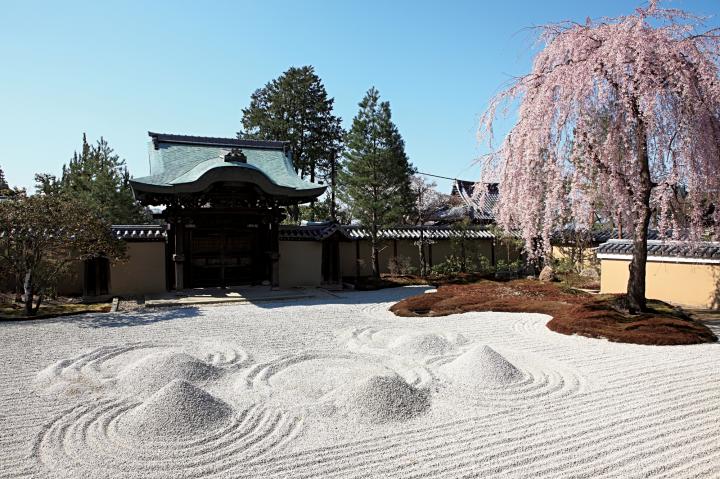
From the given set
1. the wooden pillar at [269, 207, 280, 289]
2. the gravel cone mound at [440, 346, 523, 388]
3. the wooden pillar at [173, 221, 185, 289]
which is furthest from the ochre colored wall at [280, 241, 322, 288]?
the gravel cone mound at [440, 346, 523, 388]

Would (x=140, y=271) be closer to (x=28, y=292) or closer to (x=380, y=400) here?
(x=28, y=292)

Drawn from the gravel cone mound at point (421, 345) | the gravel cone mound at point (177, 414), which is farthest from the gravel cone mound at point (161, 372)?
the gravel cone mound at point (421, 345)

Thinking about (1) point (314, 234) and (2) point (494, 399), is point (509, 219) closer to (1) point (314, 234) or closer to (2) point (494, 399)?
(2) point (494, 399)

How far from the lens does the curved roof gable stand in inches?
501

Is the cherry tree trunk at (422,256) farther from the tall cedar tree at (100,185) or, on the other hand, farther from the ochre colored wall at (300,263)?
the tall cedar tree at (100,185)

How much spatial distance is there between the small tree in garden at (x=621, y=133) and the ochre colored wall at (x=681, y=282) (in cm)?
259

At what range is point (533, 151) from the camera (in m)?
8.59

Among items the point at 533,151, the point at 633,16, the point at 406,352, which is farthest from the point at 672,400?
the point at 633,16

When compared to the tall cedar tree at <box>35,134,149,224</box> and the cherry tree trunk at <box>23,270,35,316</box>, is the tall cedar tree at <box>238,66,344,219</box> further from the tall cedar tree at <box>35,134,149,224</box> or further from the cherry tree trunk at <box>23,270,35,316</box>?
the cherry tree trunk at <box>23,270,35,316</box>

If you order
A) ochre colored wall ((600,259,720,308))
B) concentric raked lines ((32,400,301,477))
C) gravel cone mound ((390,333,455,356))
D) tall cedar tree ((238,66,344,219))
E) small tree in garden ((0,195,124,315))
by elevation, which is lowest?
concentric raked lines ((32,400,301,477))

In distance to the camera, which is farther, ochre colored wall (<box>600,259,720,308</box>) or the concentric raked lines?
ochre colored wall (<box>600,259,720,308</box>)

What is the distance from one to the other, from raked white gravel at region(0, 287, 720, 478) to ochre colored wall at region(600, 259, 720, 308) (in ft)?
15.5

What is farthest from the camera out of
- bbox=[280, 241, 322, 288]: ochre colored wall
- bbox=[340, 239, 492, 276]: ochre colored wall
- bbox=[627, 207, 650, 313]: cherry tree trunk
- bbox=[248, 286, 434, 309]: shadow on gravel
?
bbox=[340, 239, 492, 276]: ochre colored wall

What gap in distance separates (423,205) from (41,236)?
20.5m
